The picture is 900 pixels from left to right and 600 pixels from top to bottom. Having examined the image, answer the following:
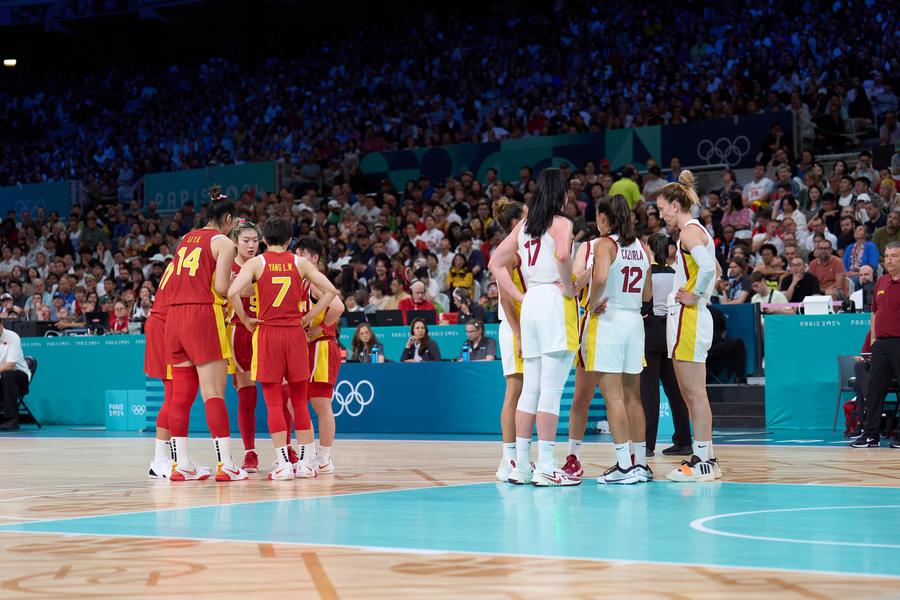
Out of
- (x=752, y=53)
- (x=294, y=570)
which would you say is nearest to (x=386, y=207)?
(x=752, y=53)

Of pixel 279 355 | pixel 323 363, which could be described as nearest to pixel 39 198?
pixel 323 363

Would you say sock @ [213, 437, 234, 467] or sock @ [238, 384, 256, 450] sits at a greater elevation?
sock @ [238, 384, 256, 450]

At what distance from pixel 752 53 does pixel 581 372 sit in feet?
55.1

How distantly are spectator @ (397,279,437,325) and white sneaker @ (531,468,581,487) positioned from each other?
973cm

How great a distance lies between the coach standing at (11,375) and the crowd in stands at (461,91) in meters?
4.67

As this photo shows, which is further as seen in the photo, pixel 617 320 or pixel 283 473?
pixel 283 473

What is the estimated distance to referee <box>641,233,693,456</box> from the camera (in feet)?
37.4

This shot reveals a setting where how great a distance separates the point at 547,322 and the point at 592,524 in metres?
2.08

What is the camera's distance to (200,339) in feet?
30.3

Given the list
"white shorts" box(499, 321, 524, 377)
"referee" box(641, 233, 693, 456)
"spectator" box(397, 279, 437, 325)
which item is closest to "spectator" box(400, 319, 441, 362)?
"spectator" box(397, 279, 437, 325)

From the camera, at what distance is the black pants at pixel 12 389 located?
18.8 m

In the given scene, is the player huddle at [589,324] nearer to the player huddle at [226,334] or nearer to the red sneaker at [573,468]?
the red sneaker at [573,468]

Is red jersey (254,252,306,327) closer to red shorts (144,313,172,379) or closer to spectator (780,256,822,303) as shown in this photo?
red shorts (144,313,172,379)

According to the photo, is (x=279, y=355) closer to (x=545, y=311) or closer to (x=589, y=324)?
(x=545, y=311)
